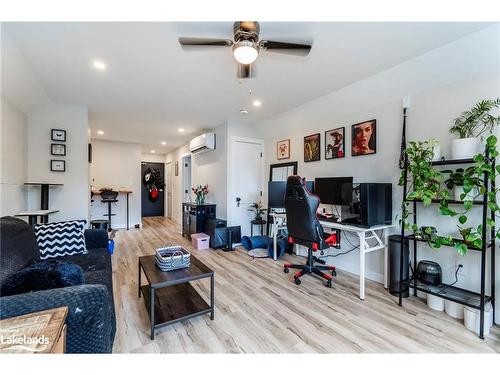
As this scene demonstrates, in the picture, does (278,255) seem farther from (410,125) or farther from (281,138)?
(410,125)

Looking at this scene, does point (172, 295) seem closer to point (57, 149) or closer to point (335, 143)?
point (335, 143)

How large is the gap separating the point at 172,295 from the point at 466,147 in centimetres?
294

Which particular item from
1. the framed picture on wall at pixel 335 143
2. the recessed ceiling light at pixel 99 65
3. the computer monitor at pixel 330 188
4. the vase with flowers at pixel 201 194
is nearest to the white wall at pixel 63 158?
the recessed ceiling light at pixel 99 65

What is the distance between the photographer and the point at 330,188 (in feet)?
10.5

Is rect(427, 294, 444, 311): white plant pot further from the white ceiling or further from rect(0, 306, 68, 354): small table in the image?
rect(0, 306, 68, 354): small table

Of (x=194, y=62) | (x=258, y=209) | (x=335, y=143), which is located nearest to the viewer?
(x=194, y=62)

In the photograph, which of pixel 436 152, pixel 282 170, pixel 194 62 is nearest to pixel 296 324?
pixel 436 152

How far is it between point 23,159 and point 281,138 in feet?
13.3

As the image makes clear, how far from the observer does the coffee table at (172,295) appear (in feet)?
5.67

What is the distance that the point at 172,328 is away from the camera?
1.85m

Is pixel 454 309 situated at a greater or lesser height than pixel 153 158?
lesser

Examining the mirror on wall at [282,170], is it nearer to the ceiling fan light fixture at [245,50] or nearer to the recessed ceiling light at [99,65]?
the ceiling fan light fixture at [245,50]

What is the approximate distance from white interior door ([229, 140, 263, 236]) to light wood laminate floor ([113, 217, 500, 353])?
73.3 inches
